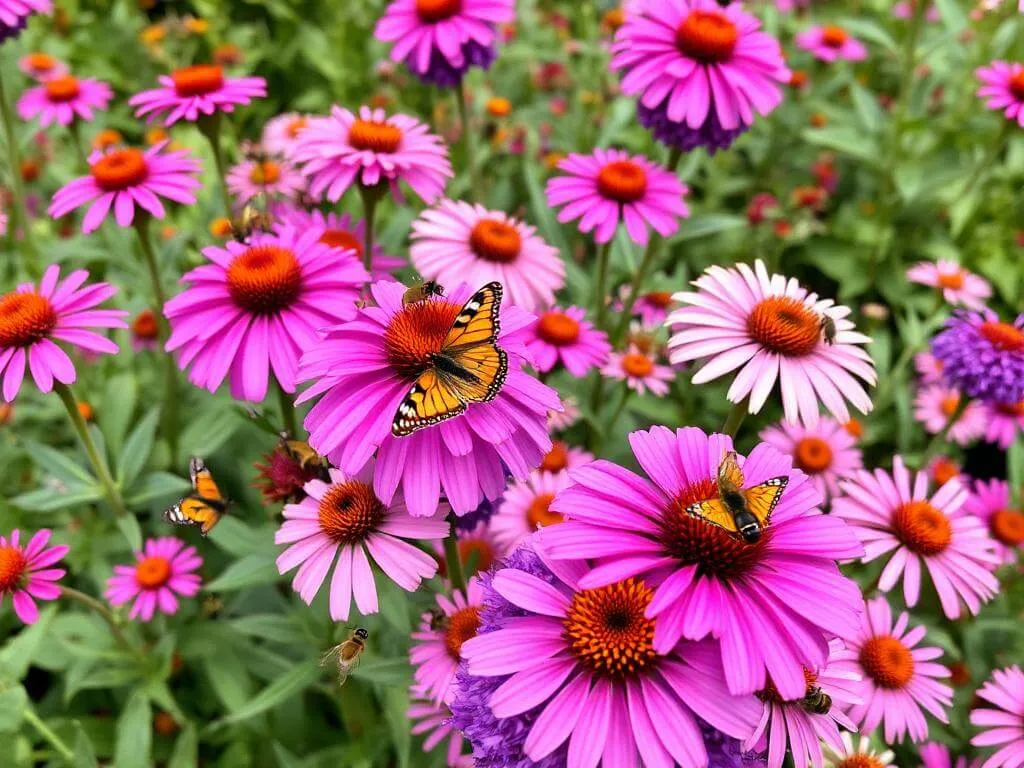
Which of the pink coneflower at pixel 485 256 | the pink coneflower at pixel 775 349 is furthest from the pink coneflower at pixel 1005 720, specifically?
the pink coneflower at pixel 485 256

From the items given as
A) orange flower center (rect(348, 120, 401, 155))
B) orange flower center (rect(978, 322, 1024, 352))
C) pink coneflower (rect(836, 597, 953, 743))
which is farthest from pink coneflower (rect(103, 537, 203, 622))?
orange flower center (rect(978, 322, 1024, 352))

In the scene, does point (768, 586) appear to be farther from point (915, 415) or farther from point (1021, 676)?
point (915, 415)

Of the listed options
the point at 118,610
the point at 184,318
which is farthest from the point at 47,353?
the point at 118,610

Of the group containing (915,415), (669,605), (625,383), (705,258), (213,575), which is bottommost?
(669,605)

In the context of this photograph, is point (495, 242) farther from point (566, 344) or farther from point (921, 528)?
point (921, 528)

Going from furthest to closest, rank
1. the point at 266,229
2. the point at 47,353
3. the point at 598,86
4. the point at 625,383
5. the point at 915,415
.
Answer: the point at 598,86
the point at 915,415
the point at 625,383
the point at 266,229
the point at 47,353

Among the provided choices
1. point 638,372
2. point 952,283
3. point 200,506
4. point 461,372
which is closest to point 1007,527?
point 952,283

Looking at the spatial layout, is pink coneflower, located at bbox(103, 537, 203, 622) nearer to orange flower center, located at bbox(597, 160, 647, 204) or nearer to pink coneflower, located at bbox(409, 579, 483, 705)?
pink coneflower, located at bbox(409, 579, 483, 705)
